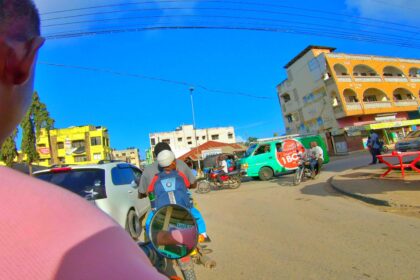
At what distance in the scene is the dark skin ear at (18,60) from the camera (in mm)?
647

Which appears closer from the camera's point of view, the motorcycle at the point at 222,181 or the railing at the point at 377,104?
the motorcycle at the point at 222,181

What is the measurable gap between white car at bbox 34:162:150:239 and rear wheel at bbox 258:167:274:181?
434 inches

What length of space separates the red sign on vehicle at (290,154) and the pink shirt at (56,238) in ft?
52.8

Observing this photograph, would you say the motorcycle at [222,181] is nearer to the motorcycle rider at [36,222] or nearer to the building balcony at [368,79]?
the motorcycle rider at [36,222]

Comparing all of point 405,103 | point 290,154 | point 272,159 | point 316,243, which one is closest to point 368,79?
point 405,103

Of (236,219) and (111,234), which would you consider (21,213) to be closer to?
(111,234)

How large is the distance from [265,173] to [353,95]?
25.6 m

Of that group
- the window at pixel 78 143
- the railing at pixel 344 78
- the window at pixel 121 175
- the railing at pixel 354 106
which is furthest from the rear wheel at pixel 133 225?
the window at pixel 78 143

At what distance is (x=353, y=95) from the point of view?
36.9 meters

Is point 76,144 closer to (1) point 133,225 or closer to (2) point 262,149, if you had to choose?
(2) point 262,149

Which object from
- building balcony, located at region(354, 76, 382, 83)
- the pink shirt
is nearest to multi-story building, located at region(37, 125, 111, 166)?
building balcony, located at region(354, 76, 382, 83)

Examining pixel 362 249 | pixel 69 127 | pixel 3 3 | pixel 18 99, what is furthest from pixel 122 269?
pixel 69 127

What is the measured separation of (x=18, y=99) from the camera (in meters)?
0.69

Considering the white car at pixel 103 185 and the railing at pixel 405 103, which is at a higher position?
the railing at pixel 405 103
